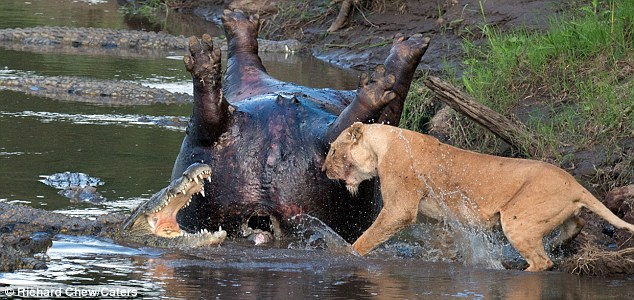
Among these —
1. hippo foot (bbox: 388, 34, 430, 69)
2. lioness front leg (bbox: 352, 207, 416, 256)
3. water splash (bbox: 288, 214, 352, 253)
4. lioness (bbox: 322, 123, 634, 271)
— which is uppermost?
A: hippo foot (bbox: 388, 34, 430, 69)

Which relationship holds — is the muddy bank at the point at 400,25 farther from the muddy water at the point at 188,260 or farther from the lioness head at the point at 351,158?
the lioness head at the point at 351,158

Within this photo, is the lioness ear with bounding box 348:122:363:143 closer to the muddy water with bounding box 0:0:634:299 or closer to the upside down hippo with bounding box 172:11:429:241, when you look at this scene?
the upside down hippo with bounding box 172:11:429:241

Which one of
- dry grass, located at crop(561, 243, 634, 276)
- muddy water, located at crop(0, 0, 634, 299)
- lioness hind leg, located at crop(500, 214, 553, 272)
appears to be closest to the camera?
muddy water, located at crop(0, 0, 634, 299)

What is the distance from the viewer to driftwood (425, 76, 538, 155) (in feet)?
28.5

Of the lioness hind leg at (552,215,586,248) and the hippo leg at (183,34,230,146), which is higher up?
the hippo leg at (183,34,230,146)

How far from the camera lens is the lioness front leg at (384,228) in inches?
272

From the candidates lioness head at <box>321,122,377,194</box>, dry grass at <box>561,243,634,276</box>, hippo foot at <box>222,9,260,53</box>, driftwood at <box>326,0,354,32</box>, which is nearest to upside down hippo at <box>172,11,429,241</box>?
lioness head at <box>321,122,377,194</box>

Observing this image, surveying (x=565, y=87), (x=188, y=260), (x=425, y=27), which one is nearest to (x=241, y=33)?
(x=565, y=87)

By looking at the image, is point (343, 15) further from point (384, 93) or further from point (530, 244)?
point (530, 244)

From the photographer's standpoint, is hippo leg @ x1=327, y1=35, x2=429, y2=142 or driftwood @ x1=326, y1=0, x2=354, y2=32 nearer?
hippo leg @ x1=327, y1=35, x2=429, y2=142

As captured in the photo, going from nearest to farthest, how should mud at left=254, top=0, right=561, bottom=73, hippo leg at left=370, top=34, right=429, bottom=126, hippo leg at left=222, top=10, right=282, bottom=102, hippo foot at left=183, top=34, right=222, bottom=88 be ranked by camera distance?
hippo foot at left=183, top=34, right=222, bottom=88 → hippo leg at left=370, top=34, right=429, bottom=126 → hippo leg at left=222, top=10, right=282, bottom=102 → mud at left=254, top=0, right=561, bottom=73

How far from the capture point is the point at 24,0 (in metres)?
25.9

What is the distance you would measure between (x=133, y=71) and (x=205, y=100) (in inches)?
339

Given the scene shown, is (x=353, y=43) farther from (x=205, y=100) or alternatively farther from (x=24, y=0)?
(x=24, y=0)
